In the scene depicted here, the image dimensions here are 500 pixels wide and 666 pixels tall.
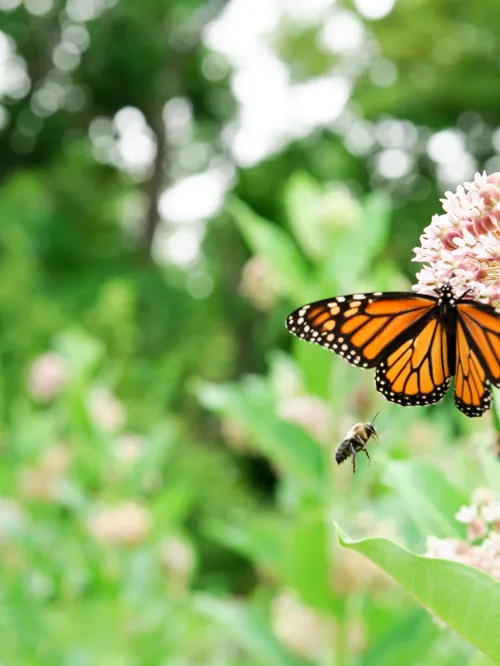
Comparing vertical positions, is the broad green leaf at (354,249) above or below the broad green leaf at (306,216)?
below

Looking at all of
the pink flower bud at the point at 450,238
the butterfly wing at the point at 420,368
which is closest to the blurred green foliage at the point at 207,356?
the butterfly wing at the point at 420,368

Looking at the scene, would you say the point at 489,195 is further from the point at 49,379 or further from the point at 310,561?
the point at 49,379

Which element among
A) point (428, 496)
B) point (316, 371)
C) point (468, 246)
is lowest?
point (428, 496)

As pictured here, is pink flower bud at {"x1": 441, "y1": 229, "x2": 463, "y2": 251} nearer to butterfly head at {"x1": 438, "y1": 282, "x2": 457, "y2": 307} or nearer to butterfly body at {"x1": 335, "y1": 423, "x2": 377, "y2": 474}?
butterfly head at {"x1": 438, "y1": 282, "x2": 457, "y2": 307}

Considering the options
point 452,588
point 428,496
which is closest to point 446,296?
point 452,588

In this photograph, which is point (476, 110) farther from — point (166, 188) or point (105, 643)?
point (105, 643)

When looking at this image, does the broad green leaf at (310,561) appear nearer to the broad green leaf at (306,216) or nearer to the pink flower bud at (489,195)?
the broad green leaf at (306,216)

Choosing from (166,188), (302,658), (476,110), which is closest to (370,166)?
(476,110)
